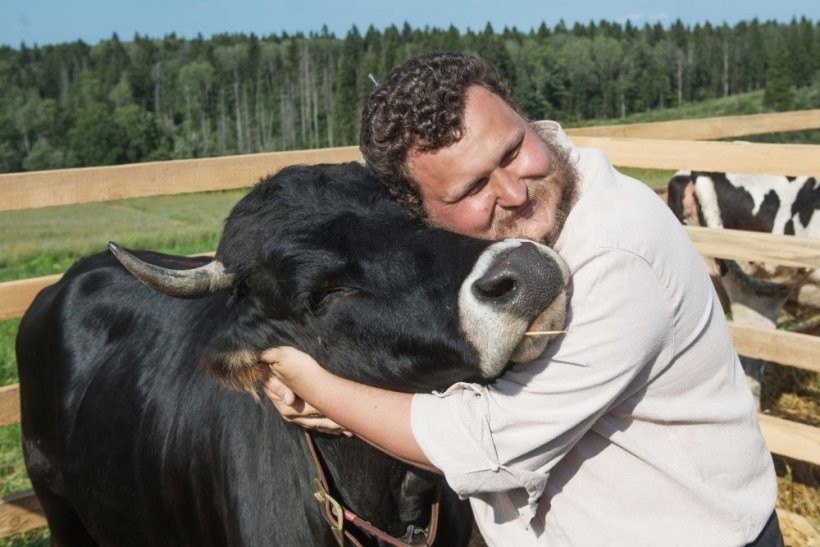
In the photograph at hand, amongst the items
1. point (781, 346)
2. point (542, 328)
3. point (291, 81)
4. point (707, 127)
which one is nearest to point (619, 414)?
point (542, 328)

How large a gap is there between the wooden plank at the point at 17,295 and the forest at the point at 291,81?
39.9m

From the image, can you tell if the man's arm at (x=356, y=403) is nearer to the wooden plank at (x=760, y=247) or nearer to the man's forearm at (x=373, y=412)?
the man's forearm at (x=373, y=412)

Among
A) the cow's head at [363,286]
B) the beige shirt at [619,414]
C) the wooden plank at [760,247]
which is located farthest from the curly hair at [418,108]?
the wooden plank at [760,247]

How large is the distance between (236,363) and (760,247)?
2.95m

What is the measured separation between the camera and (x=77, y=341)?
13.3ft

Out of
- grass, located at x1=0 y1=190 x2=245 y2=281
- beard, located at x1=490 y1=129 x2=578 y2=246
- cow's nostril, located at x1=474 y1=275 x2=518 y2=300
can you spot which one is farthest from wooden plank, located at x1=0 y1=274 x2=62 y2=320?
grass, located at x1=0 y1=190 x2=245 y2=281

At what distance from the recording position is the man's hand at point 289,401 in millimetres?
2510

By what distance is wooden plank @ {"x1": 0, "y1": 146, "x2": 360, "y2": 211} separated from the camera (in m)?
4.54

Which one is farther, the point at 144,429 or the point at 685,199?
the point at 685,199

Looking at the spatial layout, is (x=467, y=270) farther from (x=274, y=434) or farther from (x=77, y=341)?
(x=77, y=341)

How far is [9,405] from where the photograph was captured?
4.77 metres

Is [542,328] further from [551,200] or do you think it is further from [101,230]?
[101,230]

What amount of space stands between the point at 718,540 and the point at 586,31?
7296 cm

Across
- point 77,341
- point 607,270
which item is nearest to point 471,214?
point 607,270
